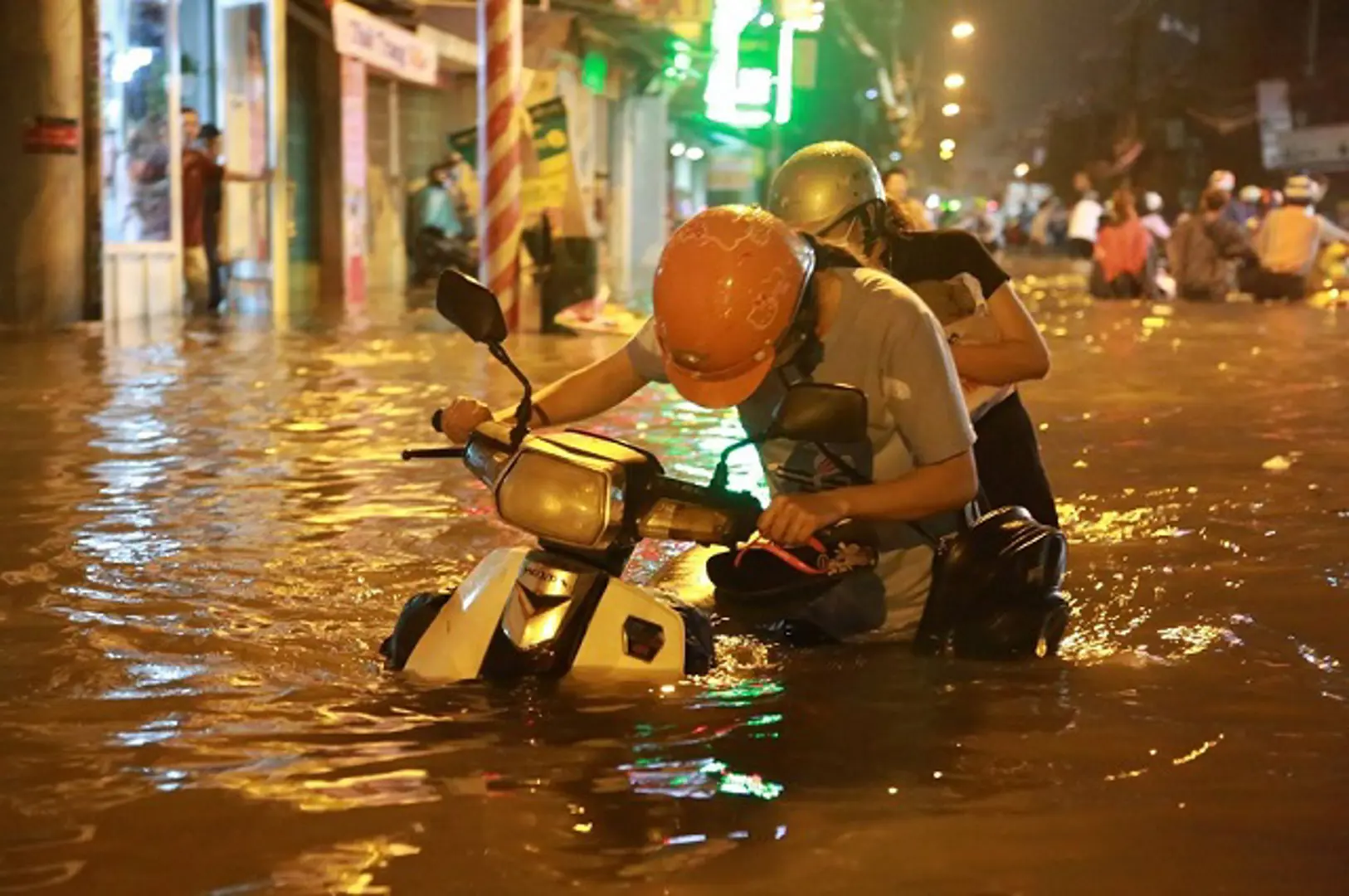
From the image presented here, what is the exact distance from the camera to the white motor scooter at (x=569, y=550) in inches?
147

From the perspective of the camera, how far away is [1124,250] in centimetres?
2578

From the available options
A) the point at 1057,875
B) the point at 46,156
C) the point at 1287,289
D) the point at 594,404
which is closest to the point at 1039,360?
the point at 594,404

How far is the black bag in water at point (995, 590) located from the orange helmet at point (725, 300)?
857mm

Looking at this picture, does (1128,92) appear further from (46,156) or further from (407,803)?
(407,803)

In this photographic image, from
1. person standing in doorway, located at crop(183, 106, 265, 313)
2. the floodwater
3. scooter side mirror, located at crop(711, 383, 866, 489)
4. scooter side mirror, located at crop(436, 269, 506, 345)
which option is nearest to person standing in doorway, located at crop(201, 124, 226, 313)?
person standing in doorway, located at crop(183, 106, 265, 313)

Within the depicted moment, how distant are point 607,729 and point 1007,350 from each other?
69.0 inches

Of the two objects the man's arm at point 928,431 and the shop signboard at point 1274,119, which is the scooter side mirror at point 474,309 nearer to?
the man's arm at point 928,431

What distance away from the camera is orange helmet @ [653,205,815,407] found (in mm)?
3770

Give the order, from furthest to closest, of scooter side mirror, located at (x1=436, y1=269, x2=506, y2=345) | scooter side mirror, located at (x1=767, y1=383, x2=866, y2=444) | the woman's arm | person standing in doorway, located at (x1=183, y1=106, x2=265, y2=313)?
person standing in doorway, located at (x1=183, y1=106, x2=265, y2=313), the woman's arm, scooter side mirror, located at (x1=436, y1=269, x2=506, y2=345), scooter side mirror, located at (x1=767, y1=383, x2=866, y2=444)

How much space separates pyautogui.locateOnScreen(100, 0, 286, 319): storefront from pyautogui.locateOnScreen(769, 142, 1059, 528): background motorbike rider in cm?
1253

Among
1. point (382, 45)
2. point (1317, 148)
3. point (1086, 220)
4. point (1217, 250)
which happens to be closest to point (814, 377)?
point (382, 45)

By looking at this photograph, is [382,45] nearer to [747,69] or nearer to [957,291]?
[747,69]

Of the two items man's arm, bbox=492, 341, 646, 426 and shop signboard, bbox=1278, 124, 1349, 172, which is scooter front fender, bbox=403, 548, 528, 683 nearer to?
man's arm, bbox=492, 341, 646, 426

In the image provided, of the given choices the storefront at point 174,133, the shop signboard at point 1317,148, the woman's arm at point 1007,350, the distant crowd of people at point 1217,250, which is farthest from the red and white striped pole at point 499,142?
the shop signboard at point 1317,148
